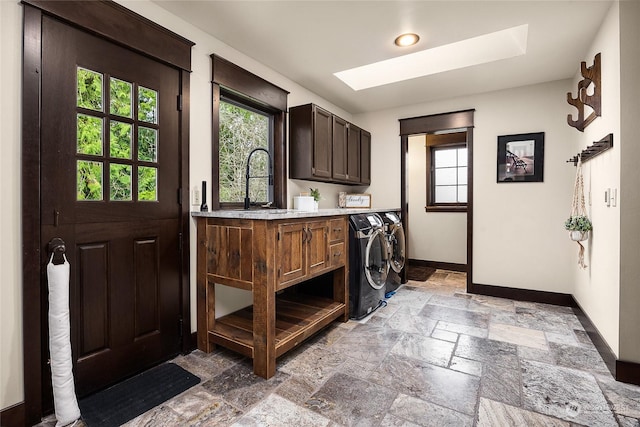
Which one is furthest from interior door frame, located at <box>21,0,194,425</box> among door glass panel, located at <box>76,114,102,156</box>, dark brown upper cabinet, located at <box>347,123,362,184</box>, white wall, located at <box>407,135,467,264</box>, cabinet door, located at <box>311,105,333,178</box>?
white wall, located at <box>407,135,467,264</box>

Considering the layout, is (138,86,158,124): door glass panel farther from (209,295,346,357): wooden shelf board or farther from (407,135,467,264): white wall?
(407,135,467,264): white wall

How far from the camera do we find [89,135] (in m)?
1.77

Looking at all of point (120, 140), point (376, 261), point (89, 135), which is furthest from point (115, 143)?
point (376, 261)

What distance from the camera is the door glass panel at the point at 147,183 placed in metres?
2.02

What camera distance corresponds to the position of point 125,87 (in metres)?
1.94

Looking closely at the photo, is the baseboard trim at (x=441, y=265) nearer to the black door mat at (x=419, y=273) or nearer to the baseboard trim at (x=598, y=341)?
the black door mat at (x=419, y=273)

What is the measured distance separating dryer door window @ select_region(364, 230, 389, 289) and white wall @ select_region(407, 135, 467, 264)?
2.18m

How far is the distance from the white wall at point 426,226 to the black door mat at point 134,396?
4.25m

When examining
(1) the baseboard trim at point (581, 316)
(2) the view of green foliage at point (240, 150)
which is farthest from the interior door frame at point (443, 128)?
(2) the view of green foliage at point (240, 150)

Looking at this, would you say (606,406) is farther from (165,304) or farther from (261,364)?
(165,304)

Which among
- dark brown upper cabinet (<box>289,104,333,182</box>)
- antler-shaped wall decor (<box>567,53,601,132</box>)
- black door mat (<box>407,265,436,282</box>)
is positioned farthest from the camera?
black door mat (<box>407,265,436,282</box>)

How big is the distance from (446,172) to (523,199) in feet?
5.59

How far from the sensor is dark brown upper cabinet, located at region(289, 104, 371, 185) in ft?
10.7

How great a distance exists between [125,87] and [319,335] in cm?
226
